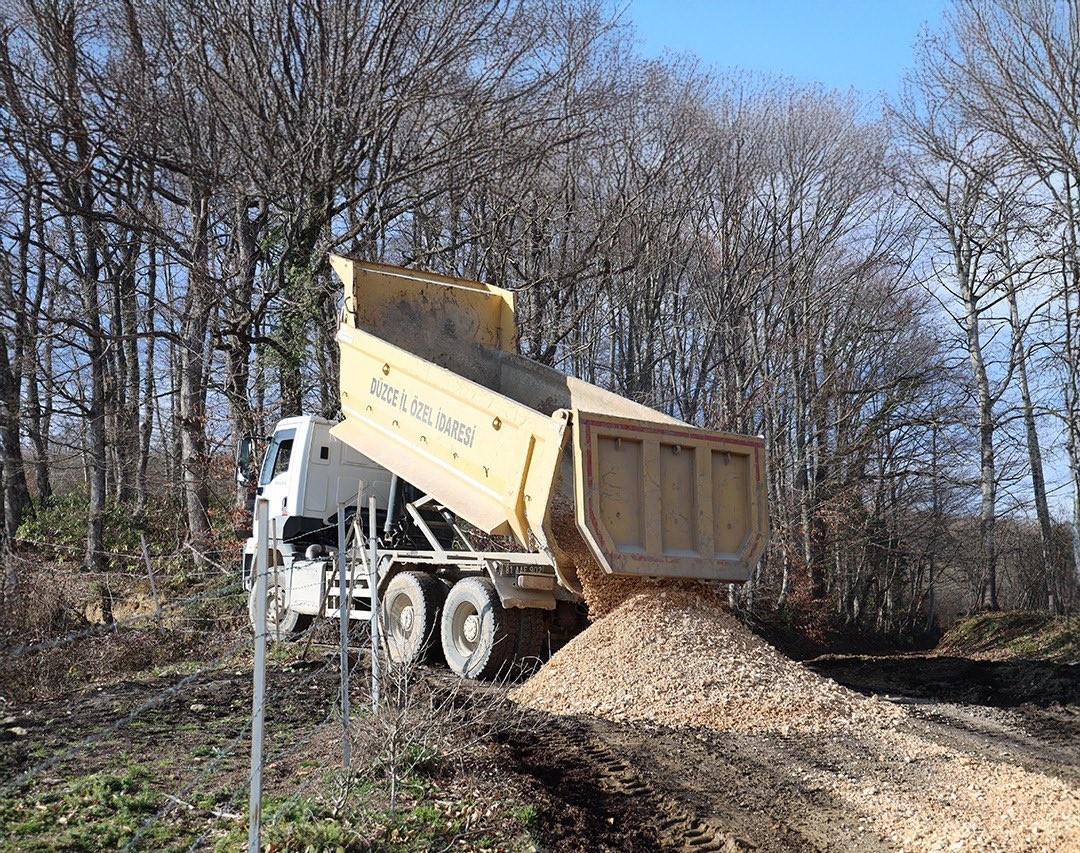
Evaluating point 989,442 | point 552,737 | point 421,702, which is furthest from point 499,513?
point 989,442

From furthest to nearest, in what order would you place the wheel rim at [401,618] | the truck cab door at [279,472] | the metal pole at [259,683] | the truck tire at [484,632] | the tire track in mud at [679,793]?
the truck cab door at [279,472], the wheel rim at [401,618], the truck tire at [484,632], the tire track in mud at [679,793], the metal pole at [259,683]

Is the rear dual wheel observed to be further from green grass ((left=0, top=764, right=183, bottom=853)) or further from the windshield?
green grass ((left=0, top=764, right=183, bottom=853))

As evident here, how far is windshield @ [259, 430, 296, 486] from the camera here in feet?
44.2

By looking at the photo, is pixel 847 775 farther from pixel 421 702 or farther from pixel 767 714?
pixel 421 702

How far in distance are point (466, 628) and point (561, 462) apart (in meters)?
2.69

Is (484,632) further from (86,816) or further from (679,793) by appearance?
(86,816)

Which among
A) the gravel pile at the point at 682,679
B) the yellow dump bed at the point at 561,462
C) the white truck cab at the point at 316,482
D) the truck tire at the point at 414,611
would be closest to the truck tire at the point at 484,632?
the truck tire at the point at 414,611

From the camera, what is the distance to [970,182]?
22609 millimetres

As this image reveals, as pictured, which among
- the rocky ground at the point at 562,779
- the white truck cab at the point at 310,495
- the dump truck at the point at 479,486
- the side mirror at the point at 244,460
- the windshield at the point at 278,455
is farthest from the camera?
the side mirror at the point at 244,460

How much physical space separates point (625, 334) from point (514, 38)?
933cm

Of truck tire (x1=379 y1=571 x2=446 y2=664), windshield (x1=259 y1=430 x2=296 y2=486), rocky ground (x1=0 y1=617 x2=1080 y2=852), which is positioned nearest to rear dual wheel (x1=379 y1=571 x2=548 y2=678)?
truck tire (x1=379 y1=571 x2=446 y2=664)

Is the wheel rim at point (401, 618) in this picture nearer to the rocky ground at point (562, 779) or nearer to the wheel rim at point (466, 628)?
the wheel rim at point (466, 628)

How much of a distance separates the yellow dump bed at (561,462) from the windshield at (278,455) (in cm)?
190

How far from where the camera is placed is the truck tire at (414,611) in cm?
1074
